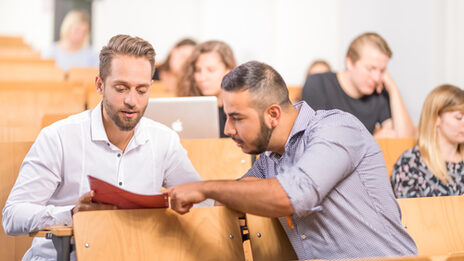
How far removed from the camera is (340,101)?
3289 mm

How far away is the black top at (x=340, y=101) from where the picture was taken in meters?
3.27

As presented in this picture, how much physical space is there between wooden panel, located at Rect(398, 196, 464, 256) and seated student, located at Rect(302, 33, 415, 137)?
1.27 meters

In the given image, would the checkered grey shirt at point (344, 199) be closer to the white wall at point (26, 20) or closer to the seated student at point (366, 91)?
the seated student at point (366, 91)

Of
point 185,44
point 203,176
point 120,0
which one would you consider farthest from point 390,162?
point 120,0

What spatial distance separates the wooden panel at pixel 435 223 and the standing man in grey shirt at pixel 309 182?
0.27 meters

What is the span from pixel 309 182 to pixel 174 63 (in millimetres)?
3318

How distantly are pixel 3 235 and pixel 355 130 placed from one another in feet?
4.17

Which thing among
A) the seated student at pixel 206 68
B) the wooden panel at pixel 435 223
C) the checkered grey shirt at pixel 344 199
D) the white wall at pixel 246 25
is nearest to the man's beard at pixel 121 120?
the checkered grey shirt at pixel 344 199

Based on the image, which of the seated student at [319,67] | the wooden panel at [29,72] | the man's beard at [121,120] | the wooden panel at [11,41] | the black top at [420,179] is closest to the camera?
the man's beard at [121,120]

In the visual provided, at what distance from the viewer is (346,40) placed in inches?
174

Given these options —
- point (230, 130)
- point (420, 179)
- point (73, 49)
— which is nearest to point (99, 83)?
point (230, 130)

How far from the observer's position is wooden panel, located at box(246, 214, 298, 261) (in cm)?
178

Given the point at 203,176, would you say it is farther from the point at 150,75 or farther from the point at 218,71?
the point at 218,71

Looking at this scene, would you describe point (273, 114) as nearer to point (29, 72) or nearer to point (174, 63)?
point (174, 63)
